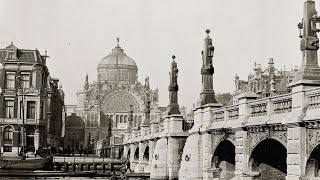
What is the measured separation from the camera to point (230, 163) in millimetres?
32844

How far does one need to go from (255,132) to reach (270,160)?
2268mm

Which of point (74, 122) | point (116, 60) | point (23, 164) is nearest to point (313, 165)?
point (23, 164)

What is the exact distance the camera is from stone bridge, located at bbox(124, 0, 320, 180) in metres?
20.6

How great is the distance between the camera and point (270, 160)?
1056 inches

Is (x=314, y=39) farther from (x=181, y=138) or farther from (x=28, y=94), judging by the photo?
(x=28, y=94)

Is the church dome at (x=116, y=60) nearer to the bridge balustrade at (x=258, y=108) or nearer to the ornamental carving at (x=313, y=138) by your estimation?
the bridge balustrade at (x=258, y=108)

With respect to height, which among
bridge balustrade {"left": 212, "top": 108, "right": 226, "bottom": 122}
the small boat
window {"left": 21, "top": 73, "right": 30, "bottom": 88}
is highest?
window {"left": 21, "top": 73, "right": 30, "bottom": 88}

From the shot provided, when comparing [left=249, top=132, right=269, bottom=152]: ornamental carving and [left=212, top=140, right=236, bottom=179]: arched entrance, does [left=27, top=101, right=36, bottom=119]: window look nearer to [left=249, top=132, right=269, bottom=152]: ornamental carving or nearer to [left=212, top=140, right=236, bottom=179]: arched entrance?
[left=212, top=140, right=236, bottom=179]: arched entrance

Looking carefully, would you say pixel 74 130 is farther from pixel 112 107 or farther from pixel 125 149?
pixel 125 149

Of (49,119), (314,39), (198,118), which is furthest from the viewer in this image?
(49,119)

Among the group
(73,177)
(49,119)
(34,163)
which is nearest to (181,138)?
(73,177)

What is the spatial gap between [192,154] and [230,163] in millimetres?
2871

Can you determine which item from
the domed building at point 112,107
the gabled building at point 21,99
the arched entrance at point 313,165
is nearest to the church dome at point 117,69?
the domed building at point 112,107

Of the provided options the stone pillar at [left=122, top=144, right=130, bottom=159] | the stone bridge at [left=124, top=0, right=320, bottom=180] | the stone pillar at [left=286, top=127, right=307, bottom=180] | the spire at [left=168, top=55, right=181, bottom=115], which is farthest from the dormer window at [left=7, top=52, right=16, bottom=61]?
the stone pillar at [left=286, top=127, right=307, bottom=180]
